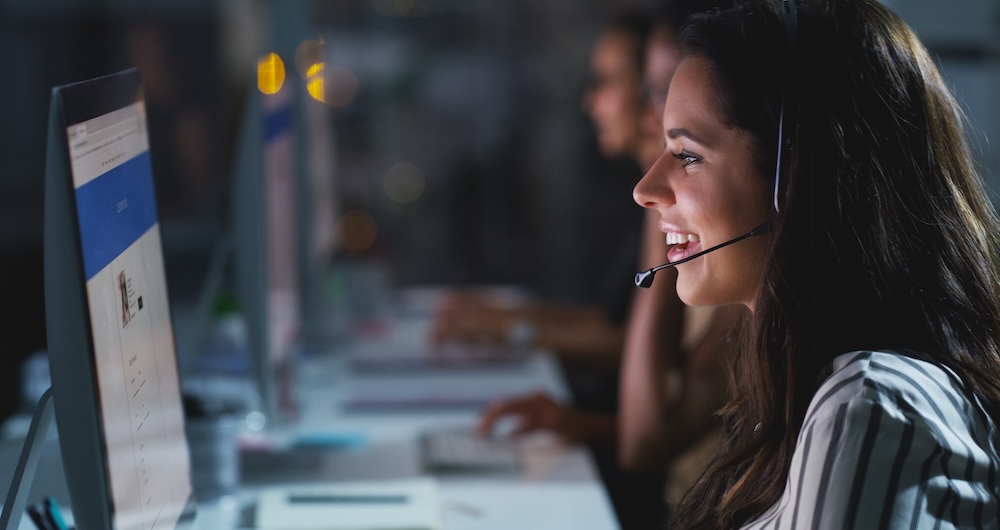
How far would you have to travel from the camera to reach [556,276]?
473cm

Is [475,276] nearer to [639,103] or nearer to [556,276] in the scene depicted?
[556,276]

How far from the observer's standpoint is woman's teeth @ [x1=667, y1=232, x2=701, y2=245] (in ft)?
3.34

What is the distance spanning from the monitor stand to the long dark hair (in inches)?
24.0

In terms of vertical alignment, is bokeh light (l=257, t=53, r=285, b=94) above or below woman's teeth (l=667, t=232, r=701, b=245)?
above

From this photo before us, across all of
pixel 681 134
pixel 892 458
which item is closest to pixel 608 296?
pixel 681 134

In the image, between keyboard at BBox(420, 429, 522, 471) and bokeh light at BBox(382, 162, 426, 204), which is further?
bokeh light at BBox(382, 162, 426, 204)

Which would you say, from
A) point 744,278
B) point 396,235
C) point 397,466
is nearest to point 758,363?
point 744,278

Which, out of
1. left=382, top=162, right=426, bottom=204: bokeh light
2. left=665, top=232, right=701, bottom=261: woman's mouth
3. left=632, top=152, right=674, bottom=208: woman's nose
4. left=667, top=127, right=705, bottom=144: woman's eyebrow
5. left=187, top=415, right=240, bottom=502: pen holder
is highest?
left=667, top=127, right=705, bottom=144: woman's eyebrow

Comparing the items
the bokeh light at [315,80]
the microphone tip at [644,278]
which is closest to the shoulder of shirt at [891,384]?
the microphone tip at [644,278]

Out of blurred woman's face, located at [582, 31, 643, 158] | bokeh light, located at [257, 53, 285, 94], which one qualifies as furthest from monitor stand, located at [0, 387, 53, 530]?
blurred woman's face, located at [582, 31, 643, 158]

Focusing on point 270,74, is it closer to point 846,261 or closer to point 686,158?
point 686,158

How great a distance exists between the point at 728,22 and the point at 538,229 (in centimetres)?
373

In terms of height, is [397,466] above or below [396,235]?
above

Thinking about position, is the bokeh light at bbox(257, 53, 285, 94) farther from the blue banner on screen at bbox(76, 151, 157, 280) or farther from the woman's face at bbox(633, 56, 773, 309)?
the woman's face at bbox(633, 56, 773, 309)
